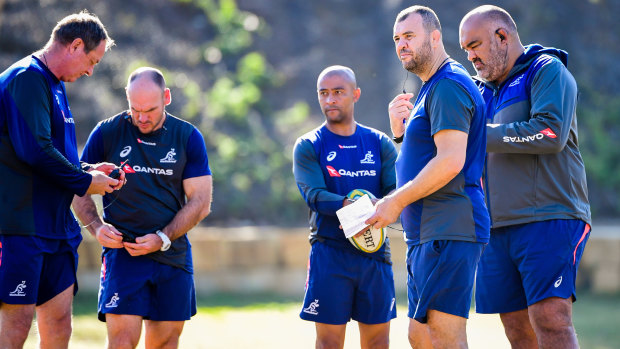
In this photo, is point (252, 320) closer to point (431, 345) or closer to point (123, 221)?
point (123, 221)

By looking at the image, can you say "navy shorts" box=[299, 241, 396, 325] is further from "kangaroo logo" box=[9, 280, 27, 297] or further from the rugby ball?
"kangaroo logo" box=[9, 280, 27, 297]

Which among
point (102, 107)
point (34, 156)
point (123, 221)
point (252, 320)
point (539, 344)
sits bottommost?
point (252, 320)

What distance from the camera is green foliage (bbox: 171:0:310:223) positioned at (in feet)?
41.3

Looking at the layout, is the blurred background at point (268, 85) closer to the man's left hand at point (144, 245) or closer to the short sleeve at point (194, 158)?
the short sleeve at point (194, 158)

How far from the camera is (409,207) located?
14.1 feet

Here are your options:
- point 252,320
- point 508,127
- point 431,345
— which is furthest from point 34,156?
point 252,320

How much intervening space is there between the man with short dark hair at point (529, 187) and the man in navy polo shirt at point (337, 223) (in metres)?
0.79

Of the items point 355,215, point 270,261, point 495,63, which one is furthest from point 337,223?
point 270,261

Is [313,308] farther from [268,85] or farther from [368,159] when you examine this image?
[268,85]

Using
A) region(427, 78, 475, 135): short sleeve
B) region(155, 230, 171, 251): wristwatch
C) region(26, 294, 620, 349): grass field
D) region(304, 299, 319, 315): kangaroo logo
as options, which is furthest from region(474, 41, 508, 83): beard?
region(26, 294, 620, 349): grass field

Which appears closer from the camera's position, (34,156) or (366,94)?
(34,156)

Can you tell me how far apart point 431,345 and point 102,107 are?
998cm

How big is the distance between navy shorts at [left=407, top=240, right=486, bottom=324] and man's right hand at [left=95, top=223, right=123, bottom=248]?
2.18m

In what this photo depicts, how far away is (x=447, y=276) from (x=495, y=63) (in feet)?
Answer: 5.30
